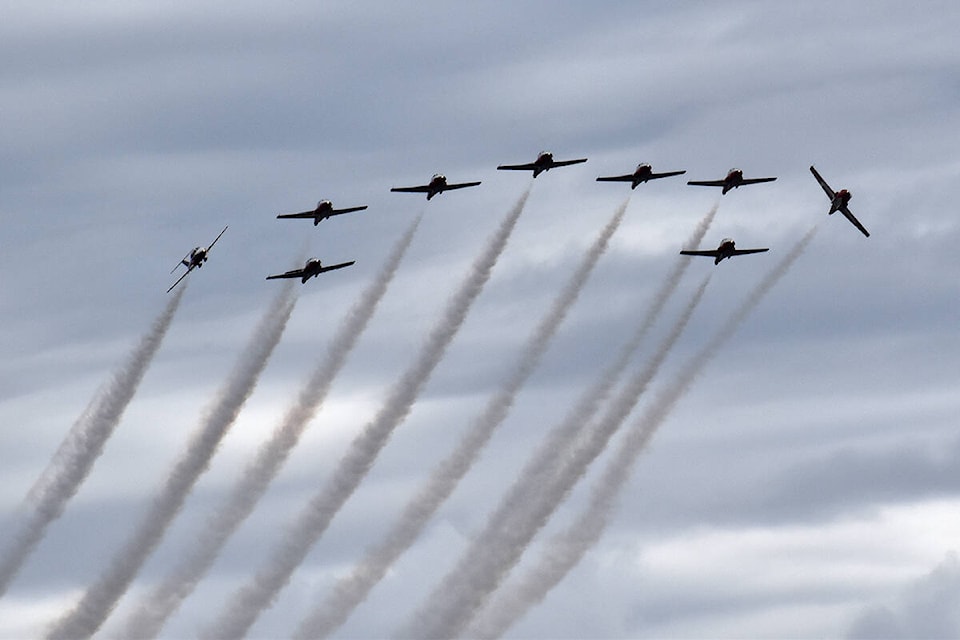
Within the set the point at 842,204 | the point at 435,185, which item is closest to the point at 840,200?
the point at 842,204

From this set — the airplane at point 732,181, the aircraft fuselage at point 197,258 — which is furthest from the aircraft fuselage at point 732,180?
the aircraft fuselage at point 197,258

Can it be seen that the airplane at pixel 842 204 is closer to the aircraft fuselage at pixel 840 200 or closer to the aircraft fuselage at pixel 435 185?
the aircraft fuselage at pixel 840 200

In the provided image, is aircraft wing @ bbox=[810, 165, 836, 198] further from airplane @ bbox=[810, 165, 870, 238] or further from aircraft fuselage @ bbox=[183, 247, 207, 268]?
Result: aircraft fuselage @ bbox=[183, 247, 207, 268]

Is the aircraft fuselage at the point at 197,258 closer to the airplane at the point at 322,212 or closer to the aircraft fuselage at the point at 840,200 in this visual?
the airplane at the point at 322,212

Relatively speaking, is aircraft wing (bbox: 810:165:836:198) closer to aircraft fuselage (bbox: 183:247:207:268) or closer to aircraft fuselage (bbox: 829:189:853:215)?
aircraft fuselage (bbox: 829:189:853:215)

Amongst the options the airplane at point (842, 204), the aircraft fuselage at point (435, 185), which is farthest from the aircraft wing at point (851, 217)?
the aircraft fuselage at point (435, 185)

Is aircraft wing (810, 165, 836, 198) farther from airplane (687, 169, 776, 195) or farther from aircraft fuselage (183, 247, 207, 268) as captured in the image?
aircraft fuselage (183, 247, 207, 268)

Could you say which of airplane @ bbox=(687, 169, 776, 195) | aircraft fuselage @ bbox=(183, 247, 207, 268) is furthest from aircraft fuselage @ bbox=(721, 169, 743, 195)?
aircraft fuselage @ bbox=(183, 247, 207, 268)

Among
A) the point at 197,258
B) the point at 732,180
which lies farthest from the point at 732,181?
the point at 197,258

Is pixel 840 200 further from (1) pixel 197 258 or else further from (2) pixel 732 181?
(1) pixel 197 258

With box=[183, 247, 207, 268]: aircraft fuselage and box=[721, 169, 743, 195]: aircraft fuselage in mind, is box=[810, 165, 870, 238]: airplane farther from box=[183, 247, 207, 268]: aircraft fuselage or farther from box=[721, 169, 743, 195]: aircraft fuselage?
box=[183, 247, 207, 268]: aircraft fuselage

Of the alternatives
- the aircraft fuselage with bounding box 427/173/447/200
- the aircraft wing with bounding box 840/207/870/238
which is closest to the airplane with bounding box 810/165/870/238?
the aircraft wing with bounding box 840/207/870/238

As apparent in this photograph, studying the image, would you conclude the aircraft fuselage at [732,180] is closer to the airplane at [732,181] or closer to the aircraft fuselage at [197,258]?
the airplane at [732,181]

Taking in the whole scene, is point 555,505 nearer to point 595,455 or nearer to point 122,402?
point 595,455
